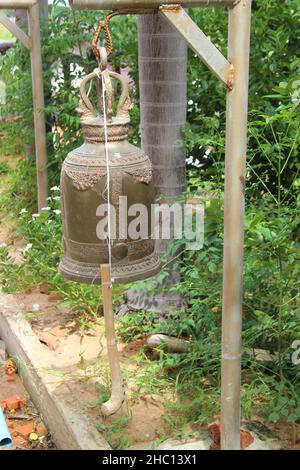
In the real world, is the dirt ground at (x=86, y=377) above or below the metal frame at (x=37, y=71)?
below

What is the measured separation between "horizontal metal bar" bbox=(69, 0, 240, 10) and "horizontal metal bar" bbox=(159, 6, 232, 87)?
0.04 m

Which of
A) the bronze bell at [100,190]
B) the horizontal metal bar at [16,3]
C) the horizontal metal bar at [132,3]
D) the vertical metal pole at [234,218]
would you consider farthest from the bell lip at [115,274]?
the horizontal metal bar at [16,3]

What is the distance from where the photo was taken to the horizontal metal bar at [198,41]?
8.88ft

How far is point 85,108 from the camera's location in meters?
3.07

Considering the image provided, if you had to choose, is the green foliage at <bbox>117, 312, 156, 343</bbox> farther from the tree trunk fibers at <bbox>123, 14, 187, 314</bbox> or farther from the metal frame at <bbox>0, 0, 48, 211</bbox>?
the metal frame at <bbox>0, 0, 48, 211</bbox>

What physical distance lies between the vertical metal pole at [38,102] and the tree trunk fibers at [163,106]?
191cm

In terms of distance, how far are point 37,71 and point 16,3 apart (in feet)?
2.36

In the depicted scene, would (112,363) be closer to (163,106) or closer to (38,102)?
(163,106)

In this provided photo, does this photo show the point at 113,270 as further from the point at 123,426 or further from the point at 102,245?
the point at 123,426

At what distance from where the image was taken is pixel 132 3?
2617mm

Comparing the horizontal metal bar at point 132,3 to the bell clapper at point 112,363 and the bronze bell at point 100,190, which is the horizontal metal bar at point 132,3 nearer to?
the bronze bell at point 100,190

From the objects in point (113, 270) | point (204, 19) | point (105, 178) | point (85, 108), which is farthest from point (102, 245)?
point (204, 19)

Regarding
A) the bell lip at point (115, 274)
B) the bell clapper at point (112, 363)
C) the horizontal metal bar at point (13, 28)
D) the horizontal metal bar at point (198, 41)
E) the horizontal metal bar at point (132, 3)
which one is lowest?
the bell clapper at point (112, 363)

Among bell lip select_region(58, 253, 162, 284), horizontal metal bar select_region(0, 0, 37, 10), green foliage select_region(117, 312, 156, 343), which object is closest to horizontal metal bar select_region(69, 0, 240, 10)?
Answer: bell lip select_region(58, 253, 162, 284)
